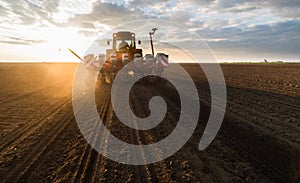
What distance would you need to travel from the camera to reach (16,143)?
18.1ft

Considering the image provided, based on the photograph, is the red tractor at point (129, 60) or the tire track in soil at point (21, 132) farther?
the red tractor at point (129, 60)

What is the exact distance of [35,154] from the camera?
16.0 feet

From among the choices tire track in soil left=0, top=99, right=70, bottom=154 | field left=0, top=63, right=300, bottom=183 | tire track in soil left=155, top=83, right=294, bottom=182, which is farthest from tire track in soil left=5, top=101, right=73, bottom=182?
tire track in soil left=155, top=83, right=294, bottom=182

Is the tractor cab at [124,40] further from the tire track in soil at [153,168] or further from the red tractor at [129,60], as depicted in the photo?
the tire track in soil at [153,168]

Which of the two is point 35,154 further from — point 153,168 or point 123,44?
point 123,44

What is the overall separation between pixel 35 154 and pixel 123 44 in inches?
529

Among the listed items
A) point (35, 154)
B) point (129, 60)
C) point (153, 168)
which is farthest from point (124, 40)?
point (153, 168)

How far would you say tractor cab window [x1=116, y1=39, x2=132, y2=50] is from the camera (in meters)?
17.3

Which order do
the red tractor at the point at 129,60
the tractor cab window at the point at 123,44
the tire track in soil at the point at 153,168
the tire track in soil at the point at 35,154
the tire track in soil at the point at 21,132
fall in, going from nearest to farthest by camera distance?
the tire track in soil at the point at 153,168
the tire track in soil at the point at 35,154
the tire track in soil at the point at 21,132
the red tractor at the point at 129,60
the tractor cab window at the point at 123,44

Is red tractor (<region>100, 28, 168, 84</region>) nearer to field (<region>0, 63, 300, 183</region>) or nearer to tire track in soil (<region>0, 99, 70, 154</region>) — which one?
field (<region>0, 63, 300, 183</region>)

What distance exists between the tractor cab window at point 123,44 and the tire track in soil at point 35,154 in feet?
36.2

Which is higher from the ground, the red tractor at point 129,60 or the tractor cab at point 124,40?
the tractor cab at point 124,40

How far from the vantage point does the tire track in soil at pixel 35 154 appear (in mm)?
4055

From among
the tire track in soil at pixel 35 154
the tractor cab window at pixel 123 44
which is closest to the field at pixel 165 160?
the tire track in soil at pixel 35 154
